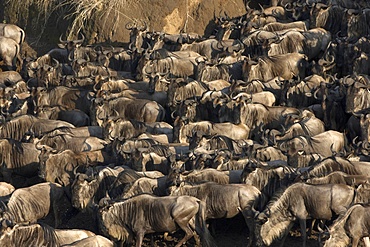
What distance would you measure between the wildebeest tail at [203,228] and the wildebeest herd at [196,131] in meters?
0.02

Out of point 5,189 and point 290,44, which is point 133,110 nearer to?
point 5,189

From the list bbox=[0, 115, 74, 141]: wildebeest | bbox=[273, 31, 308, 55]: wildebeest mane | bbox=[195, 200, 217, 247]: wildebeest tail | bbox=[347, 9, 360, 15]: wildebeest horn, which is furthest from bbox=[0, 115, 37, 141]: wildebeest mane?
bbox=[347, 9, 360, 15]: wildebeest horn

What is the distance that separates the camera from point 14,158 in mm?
17734

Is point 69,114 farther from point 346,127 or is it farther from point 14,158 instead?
point 346,127

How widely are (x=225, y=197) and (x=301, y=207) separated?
3.78 feet

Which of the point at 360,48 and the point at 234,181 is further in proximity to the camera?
the point at 360,48

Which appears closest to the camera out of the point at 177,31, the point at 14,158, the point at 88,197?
the point at 88,197

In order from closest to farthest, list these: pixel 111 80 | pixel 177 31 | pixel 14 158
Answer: pixel 14 158 → pixel 111 80 → pixel 177 31

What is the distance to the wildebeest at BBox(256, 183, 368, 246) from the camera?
14.6m

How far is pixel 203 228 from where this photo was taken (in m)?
14.8

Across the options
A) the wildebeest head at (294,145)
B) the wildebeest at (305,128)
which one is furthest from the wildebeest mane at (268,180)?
the wildebeest at (305,128)

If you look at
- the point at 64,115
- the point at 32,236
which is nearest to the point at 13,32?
the point at 64,115

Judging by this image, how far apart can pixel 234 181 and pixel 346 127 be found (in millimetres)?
4293

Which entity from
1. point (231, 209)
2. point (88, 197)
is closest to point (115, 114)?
point (88, 197)
